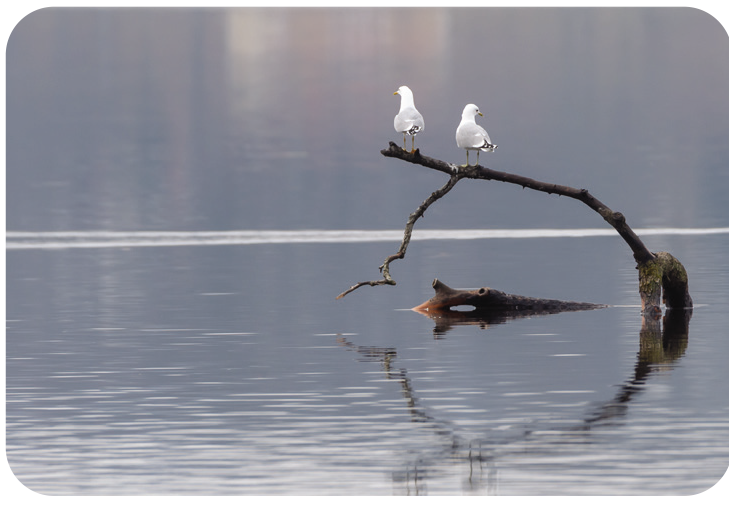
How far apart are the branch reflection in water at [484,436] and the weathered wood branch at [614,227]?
987 millimetres

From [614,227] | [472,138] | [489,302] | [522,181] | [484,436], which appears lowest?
[489,302]

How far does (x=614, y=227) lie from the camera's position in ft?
101

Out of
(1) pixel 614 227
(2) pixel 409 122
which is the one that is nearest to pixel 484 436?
(2) pixel 409 122

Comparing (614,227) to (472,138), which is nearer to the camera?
(472,138)

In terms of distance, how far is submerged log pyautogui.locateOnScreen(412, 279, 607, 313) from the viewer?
98.4 ft

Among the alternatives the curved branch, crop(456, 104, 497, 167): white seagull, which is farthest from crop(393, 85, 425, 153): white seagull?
crop(456, 104, 497, 167): white seagull

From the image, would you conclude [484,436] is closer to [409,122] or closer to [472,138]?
[409,122]

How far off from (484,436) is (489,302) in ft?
39.8

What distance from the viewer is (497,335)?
28.0 m

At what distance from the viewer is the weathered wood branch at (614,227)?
2681cm

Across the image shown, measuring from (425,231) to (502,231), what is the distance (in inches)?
190

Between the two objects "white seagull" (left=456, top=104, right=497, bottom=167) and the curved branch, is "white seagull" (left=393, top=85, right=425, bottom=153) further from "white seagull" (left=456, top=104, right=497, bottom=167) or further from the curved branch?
"white seagull" (left=456, top=104, right=497, bottom=167)

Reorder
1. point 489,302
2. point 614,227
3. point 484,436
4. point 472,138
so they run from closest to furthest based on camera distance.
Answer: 1. point 484,436
2. point 472,138
3. point 489,302
4. point 614,227

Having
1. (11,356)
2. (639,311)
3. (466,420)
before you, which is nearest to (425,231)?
(639,311)
